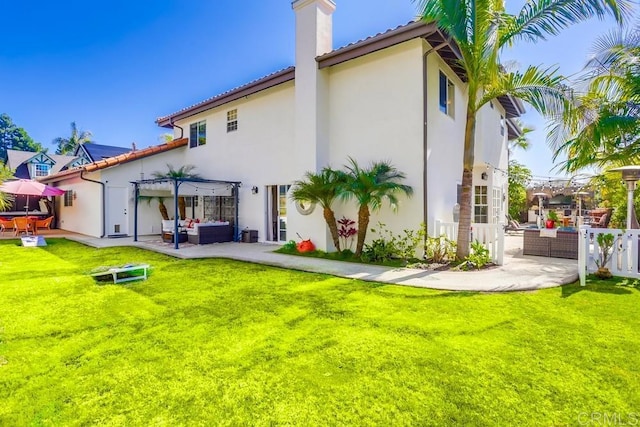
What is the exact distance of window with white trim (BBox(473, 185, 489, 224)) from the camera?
13820 millimetres

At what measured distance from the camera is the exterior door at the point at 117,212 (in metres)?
15.5

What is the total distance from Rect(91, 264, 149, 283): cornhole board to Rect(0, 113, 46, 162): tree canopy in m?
58.6

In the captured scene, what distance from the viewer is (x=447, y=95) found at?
11.1 meters

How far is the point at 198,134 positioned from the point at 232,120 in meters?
3.03

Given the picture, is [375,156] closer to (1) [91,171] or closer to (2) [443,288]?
(2) [443,288]

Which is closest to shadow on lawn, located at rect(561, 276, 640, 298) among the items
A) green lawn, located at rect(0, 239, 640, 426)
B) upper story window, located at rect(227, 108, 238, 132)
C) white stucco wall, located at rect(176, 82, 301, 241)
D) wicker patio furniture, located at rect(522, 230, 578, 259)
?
green lawn, located at rect(0, 239, 640, 426)

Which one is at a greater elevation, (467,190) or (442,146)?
(442,146)

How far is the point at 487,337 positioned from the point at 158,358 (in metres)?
4.01

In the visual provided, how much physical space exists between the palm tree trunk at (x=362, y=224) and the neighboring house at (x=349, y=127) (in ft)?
2.49

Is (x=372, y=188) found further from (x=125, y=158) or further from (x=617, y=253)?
(x=125, y=158)

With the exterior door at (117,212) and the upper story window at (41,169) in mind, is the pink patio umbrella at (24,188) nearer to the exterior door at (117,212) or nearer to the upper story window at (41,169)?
the exterior door at (117,212)

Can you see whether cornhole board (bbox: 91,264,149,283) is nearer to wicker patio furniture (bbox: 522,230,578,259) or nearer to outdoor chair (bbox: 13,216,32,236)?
wicker patio furniture (bbox: 522,230,578,259)

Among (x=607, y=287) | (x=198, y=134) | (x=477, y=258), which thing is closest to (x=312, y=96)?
(x=477, y=258)

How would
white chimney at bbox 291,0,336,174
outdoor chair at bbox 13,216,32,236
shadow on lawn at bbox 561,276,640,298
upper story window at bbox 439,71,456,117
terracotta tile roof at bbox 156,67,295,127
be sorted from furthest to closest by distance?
outdoor chair at bbox 13,216,32,236 → terracotta tile roof at bbox 156,67,295,127 → white chimney at bbox 291,0,336,174 → upper story window at bbox 439,71,456,117 → shadow on lawn at bbox 561,276,640,298
